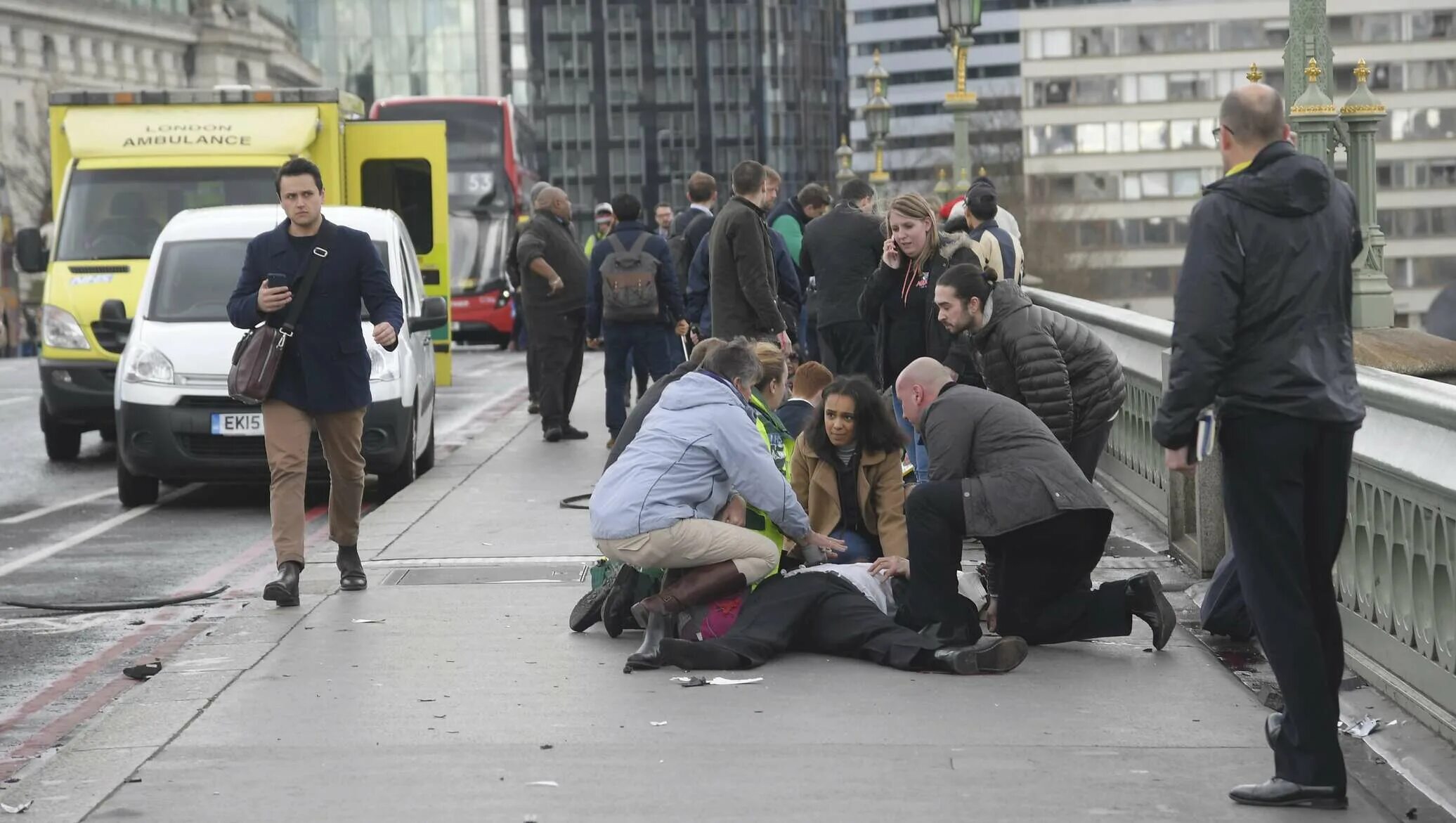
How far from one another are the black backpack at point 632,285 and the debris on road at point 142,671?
7795 millimetres

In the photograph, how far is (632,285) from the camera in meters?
15.1

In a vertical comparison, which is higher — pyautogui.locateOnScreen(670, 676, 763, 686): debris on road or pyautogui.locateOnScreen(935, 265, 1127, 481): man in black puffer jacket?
pyautogui.locateOnScreen(935, 265, 1127, 481): man in black puffer jacket

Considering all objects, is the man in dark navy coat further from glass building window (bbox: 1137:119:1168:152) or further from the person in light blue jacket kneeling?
glass building window (bbox: 1137:119:1168:152)

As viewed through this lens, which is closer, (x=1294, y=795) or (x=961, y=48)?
(x=1294, y=795)

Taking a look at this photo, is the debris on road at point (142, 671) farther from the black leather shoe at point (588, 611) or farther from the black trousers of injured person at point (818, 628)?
the black trousers of injured person at point (818, 628)

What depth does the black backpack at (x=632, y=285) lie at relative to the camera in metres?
15.1

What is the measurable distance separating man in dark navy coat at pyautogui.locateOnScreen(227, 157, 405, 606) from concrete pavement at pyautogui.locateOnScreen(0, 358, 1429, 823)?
52cm

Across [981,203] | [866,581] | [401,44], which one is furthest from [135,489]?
[401,44]

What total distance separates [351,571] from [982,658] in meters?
3.24

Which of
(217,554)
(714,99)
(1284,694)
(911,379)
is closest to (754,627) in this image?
(911,379)

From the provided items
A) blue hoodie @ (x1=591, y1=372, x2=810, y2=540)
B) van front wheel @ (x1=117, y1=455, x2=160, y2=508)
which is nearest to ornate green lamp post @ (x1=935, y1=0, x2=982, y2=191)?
van front wheel @ (x1=117, y1=455, x2=160, y2=508)

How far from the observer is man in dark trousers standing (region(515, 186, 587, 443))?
641 inches

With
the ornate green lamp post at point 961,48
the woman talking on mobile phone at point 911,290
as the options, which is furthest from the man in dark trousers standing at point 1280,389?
the ornate green lamp post at point 961,48

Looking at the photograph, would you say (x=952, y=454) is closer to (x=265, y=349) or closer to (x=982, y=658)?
(x=982, y=658)
